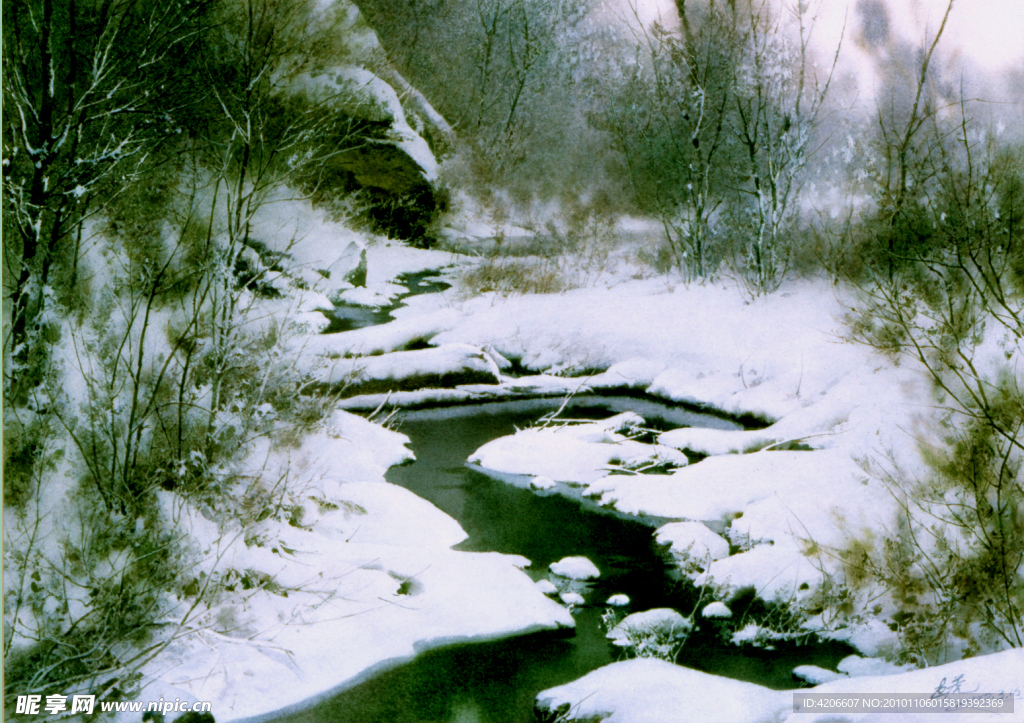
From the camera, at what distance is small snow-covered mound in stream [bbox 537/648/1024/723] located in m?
2.59

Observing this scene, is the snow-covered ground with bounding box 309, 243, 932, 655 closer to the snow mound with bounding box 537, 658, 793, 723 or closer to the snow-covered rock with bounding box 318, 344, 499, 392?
the snow-covered rock with bounding box 318, 344, 499, 392

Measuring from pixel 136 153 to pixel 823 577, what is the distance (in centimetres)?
298

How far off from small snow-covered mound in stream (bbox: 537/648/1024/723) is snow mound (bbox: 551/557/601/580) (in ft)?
1.49

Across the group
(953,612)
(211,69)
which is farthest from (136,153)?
(953,612)

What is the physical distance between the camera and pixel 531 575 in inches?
121

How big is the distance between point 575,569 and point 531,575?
0.18 m

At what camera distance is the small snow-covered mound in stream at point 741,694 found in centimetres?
259

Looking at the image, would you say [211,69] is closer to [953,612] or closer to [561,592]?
[561,592]

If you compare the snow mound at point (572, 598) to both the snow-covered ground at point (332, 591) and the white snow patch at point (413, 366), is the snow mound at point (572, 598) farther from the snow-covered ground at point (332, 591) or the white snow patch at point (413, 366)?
the white snow patch at point (413, 366)

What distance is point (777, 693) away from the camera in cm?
270

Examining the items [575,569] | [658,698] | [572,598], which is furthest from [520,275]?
[658,698]

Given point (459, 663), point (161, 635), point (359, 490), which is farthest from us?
point (359, 490)

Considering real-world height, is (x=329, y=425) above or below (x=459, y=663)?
above

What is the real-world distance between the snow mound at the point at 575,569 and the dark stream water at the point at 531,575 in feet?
0.10
